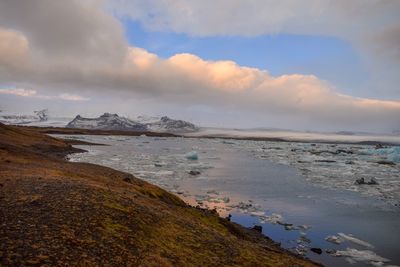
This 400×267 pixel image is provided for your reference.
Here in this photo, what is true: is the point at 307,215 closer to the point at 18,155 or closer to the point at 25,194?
the point at 25,194

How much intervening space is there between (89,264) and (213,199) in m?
17.7

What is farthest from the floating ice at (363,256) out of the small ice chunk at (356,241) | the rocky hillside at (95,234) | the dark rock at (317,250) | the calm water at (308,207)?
the rocky hillside at (95,234)

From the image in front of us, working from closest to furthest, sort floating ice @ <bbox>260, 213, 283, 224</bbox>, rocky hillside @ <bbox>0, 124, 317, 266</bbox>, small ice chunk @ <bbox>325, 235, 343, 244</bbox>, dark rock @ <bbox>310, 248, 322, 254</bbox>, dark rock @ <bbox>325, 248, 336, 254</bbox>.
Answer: rocky hillside @ <bbox>0, 124, 317, 266</bbox> < dark rock @ <bbox>310, 248, 322, 254</bbox> < dark rock @ <bbox>325, 248, 336, 254</bbox> < small ice chunk @ <bbox>325, 235, 343, 244</bbox> < floating ice @ <bbox>260, 213, 283, 224</bbox>

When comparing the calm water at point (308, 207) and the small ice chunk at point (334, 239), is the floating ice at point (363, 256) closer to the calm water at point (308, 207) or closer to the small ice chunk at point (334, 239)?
the calm water at point (308, 207)

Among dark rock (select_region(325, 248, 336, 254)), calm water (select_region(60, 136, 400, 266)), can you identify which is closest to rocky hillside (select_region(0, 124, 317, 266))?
dark rock (select_region(325, 248, 336, 254))

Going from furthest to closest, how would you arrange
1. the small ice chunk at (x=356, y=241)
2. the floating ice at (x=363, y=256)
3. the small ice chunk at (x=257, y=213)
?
the small ice chunk at (x=257, y=213), the small ice chunk at (x=356, y=241), the floating ice at (x=363, y=256)

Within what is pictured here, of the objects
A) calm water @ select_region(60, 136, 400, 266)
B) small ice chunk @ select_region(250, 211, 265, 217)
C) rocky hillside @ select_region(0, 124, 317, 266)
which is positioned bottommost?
calm water @ select_region(60, 136, 400, 266)

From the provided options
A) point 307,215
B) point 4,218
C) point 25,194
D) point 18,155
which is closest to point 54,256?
point 4,218

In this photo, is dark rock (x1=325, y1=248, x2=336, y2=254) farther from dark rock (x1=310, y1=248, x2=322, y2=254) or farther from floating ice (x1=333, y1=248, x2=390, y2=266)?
dark rock (x1=310, y1=248, x2=322, y2=254)

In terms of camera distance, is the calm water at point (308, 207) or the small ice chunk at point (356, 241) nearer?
the calm water at point (308, 207)

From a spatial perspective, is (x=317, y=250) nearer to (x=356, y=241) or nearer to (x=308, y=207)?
(x=356, y=241)

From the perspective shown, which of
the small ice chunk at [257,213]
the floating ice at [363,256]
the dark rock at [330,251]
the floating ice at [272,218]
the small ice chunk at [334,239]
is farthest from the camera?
the small ice chunk at [257,213]

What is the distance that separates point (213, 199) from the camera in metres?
24.1

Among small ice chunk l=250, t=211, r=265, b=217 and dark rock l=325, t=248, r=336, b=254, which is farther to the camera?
small ice chunk l=250, t=211, r=265, b=217
